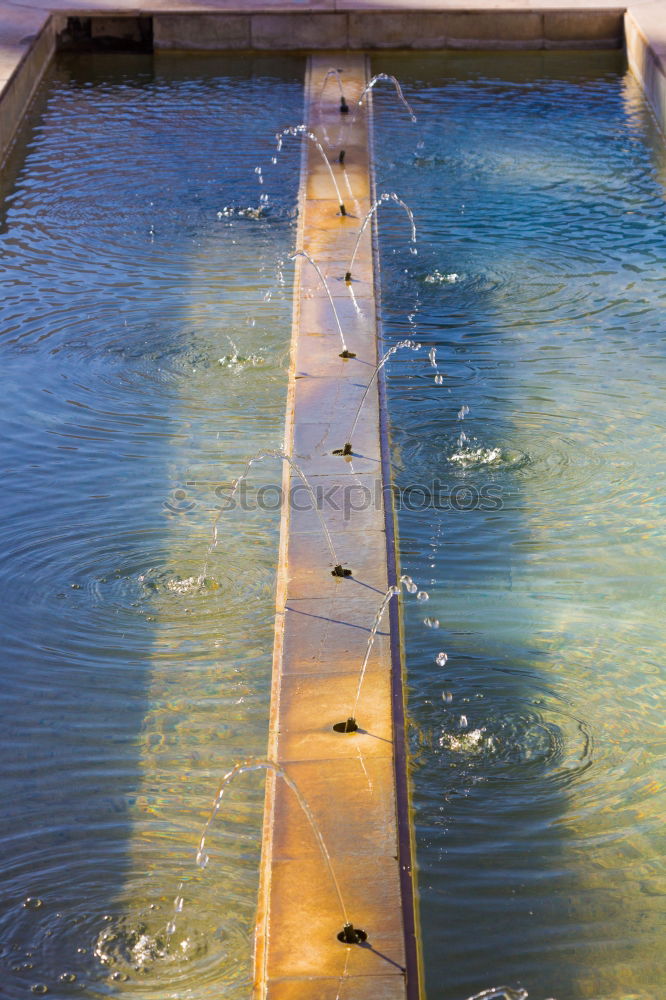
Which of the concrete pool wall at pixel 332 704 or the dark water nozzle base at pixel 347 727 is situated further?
the dark water nozzle base at pixel 347 727

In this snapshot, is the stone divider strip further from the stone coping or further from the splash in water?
the stone coping

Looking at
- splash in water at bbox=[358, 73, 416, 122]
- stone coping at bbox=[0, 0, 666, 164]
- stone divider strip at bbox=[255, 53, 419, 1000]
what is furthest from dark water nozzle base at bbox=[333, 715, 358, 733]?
stone coping at bbox=[0, 0, 666, 164]

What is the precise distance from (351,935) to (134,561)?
269 cm

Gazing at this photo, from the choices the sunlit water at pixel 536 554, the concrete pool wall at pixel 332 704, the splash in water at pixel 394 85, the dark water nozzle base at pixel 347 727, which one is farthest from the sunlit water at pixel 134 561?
the splash in water at pixel 394 85

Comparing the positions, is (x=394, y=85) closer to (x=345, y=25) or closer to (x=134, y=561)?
(x=345, y=25)

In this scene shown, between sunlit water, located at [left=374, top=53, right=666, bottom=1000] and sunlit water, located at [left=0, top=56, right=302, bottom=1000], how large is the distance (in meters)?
0.72

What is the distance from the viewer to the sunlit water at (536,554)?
4.18m

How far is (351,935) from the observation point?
3678mm

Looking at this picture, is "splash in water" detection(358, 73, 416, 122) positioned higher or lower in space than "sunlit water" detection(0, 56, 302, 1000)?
higher

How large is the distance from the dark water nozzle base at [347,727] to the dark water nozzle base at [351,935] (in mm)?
924

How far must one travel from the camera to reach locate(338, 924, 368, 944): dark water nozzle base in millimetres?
3670

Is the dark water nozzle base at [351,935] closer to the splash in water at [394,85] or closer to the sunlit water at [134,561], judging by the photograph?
the sunlit water at [134,561]

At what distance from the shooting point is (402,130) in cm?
1258

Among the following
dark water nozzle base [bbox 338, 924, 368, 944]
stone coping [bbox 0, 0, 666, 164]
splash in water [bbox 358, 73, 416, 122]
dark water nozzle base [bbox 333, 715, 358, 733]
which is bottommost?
dark water nozzle base [bbox 338, 924, 368, 944]
